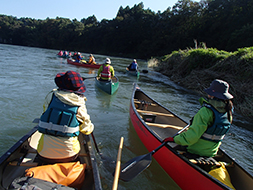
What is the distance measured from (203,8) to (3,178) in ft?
206

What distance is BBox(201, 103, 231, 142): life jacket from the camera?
2.79m

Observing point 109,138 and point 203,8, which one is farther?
point 203,8

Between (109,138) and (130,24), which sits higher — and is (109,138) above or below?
below

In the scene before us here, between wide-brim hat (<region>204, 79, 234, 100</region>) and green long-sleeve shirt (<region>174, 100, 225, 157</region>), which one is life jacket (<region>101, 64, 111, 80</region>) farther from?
wide-brim hat (<region>204, 79, 234, 100</region>)

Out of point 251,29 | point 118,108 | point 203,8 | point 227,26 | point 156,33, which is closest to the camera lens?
point 118,108

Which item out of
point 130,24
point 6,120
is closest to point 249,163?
point 6,120

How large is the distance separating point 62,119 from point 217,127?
237 cm

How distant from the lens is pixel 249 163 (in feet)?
15.6

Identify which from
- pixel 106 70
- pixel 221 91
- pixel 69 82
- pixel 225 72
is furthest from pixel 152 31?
pixel 69 82

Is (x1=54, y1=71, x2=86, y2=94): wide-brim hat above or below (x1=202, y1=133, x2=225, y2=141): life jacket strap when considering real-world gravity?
above

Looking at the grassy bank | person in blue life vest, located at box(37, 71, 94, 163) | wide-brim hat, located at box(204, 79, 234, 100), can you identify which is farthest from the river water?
wide-brim hat, located at box(204, 79, 234, 100)

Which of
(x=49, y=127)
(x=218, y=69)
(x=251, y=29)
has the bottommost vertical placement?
(x=49, y=127)

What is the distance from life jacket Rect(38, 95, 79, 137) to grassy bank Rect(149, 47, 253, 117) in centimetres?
893

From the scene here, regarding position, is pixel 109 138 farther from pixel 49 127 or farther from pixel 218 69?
pixel 218 69
